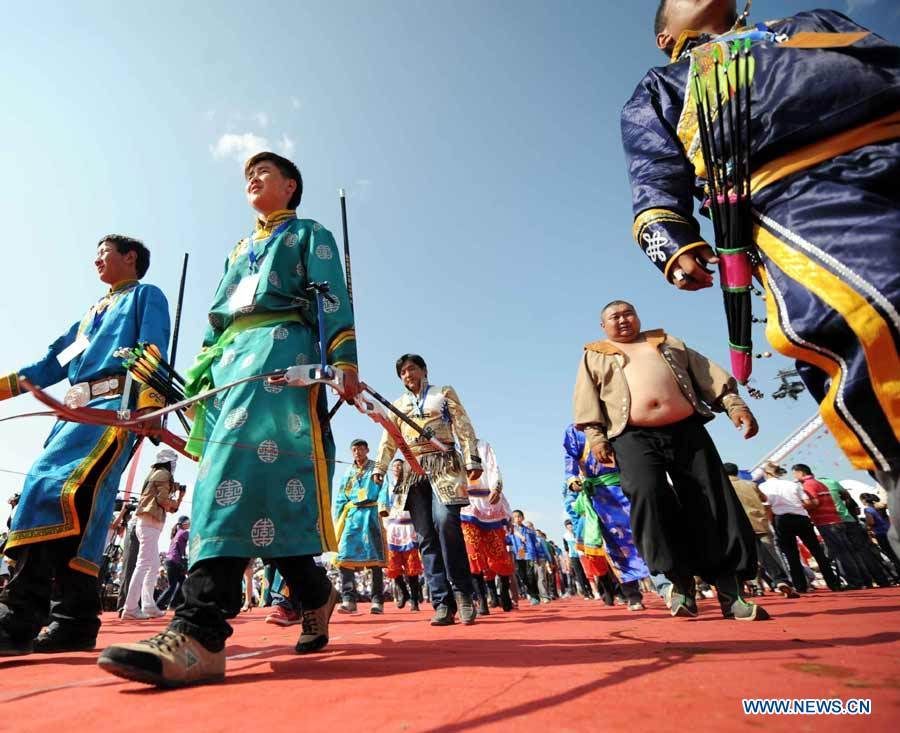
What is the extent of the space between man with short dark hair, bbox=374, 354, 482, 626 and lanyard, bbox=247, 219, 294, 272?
1.98 m

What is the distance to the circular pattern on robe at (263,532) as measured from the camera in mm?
1844

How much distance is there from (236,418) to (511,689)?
1328 millimetres

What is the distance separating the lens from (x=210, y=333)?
2539mm

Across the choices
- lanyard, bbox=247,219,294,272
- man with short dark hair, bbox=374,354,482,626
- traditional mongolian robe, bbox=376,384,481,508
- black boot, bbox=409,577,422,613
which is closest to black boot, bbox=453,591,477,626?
man with short dark hair, bbox=374,354,482,626

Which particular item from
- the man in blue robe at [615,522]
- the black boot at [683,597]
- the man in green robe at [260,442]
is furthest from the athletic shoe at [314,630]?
the man in blue robe at [615,522]

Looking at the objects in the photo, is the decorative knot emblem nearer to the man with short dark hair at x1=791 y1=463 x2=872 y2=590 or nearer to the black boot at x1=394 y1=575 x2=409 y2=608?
the man with short dark hair at x1=791 y1=463 x2=872 y2=590

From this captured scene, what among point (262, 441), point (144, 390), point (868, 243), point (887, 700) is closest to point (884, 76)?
point (868, 243)

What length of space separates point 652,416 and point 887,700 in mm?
2295

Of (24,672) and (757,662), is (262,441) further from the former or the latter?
(757,662)

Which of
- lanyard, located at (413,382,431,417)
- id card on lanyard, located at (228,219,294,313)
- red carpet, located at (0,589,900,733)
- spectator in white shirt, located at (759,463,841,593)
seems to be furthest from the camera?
spectator in white shirt, located at (759,463,841,593)

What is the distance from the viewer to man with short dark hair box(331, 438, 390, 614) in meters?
7.14

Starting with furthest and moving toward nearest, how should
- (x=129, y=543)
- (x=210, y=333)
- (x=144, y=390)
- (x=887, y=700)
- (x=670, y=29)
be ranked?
(x=129, y=543) < (x=144, y=390) < (x=210, y=333) < (x=670, y=29) < (x=887, y=700)

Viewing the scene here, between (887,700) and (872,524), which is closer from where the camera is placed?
(887,700)

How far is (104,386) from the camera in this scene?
3053mm
